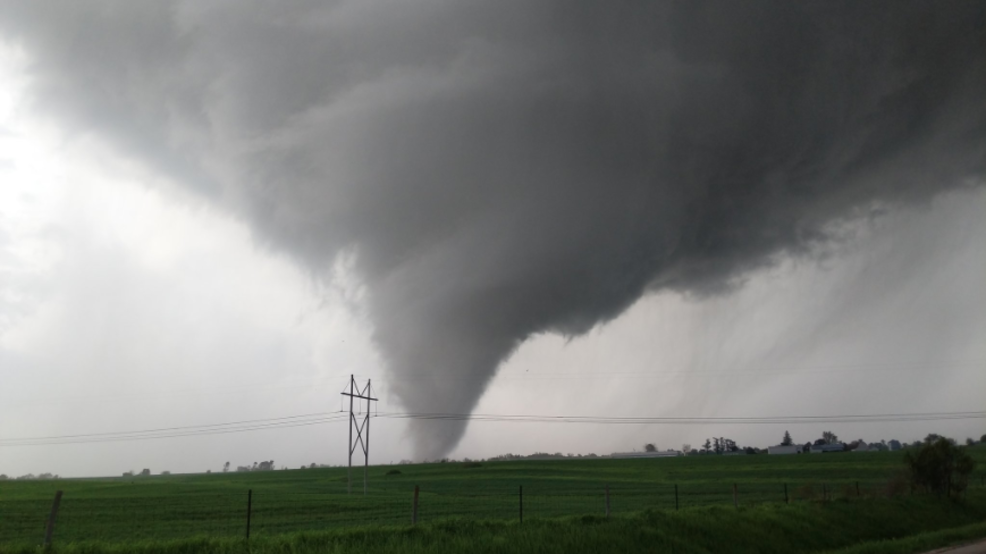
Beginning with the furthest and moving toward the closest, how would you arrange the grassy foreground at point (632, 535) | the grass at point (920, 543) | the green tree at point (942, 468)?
the green tree at point (942, 468) < the grass at point (920, 543) < the grassy foreground at point (632, 535)

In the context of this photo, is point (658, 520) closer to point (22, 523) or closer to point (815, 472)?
point (22, 523)

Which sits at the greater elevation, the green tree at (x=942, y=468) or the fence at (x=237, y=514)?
the green tree at (x=942, y=468)

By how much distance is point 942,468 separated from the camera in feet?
147

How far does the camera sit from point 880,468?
112m

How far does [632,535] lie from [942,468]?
3401cm

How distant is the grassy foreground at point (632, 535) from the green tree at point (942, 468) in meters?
9.70

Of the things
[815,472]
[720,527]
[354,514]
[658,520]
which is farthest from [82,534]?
[815,472]

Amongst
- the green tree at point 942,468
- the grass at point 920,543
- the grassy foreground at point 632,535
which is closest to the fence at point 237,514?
the green tree at point 942,468

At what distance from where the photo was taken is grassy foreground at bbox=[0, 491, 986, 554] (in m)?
19.3

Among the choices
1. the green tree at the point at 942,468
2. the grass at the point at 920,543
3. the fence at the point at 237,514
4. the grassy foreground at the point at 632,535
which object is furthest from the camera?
the green tree at the point at 942,468

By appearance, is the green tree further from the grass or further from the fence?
the grass

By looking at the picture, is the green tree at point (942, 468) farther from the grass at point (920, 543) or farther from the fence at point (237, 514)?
the grass at point (920, 543)

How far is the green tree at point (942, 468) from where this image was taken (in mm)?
44594

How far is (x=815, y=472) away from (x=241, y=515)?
329 ft
